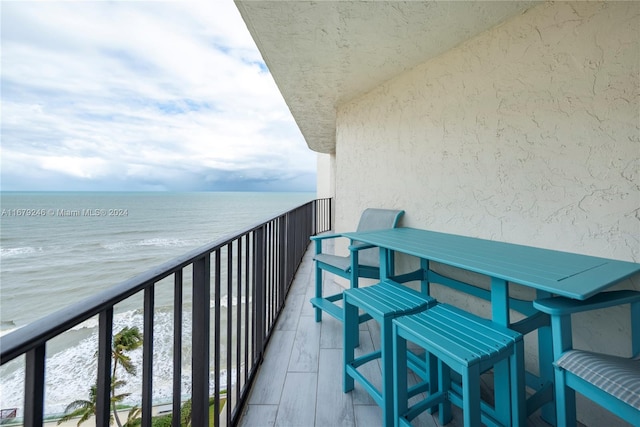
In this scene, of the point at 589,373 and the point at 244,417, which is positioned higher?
the point at 589,373

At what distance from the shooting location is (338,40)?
1.86m

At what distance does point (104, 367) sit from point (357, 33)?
2080 mm

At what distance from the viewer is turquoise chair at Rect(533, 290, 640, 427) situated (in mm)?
749

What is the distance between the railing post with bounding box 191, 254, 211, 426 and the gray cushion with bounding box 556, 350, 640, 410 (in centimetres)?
126

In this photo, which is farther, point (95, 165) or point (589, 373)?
point (95, 165)

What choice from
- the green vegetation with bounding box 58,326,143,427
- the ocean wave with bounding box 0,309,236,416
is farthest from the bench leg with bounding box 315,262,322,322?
the ocean wave with bounding box 0,309,236,416

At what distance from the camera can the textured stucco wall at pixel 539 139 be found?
4.04ft

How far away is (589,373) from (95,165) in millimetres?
34139

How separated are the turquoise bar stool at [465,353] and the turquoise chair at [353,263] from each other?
31.9 inches

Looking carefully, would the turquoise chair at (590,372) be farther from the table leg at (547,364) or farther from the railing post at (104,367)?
the railing post at (104,367)

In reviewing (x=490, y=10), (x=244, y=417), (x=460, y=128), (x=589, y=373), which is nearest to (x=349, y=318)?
(x=244, y=417)

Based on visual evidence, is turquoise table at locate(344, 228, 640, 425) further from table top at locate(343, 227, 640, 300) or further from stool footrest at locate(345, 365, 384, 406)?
stool footrest at locate(345, 365, 384, 406)

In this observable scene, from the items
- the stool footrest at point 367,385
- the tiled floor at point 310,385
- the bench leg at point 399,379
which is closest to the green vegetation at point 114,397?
the tiled floor at point 310,385

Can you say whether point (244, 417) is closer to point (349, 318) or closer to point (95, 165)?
point (349, 318)
